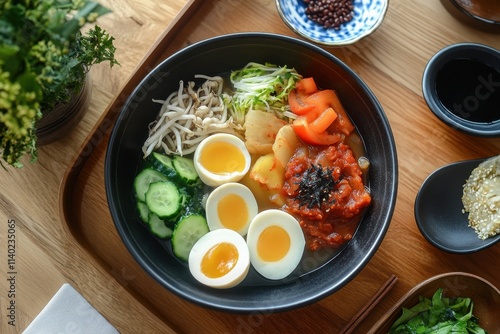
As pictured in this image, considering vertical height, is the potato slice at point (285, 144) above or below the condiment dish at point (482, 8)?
below

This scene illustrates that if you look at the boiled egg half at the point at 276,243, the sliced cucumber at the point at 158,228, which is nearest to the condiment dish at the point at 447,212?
the boiled egg half at the point at 276,243

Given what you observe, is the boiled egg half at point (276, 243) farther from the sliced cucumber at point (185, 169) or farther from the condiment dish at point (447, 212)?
the condiment dish at point (447, 212)

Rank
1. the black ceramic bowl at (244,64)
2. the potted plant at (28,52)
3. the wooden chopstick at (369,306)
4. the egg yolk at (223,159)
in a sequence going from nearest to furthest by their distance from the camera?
the potted plant at (28,52)
the black ceramic bowl at (244,64)
the wooden chopstick at (369,306)
the egg yolk at (223,159)

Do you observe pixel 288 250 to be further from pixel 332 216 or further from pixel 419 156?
pixel 419 156

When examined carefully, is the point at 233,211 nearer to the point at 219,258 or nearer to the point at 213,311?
the point at 219,258

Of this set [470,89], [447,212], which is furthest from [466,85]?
[447,212]

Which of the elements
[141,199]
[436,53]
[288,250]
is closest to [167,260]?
[141,199]
